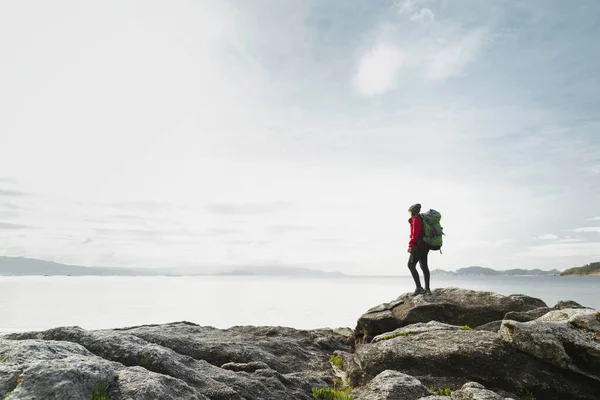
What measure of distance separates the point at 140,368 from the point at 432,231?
17.9 metres

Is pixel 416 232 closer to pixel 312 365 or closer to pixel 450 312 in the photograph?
pixel 450 312

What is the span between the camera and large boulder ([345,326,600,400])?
38.9ft

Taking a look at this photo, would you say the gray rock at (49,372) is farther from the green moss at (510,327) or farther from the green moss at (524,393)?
the green moss at (510,327)

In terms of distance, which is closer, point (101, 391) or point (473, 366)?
point (101, 391)

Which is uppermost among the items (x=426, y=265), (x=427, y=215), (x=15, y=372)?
(x=427, y=215)

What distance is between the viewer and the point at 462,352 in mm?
12703

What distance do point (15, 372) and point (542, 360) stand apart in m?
13.7

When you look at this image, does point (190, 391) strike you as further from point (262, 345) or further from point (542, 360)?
point (542, 360)

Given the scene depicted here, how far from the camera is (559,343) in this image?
39.9 feet

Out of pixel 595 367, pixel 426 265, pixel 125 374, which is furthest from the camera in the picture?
pixel 426 265

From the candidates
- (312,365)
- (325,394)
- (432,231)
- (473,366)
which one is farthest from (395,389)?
(432,231)

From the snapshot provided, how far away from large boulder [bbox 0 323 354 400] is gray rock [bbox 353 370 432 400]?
179 centimetres

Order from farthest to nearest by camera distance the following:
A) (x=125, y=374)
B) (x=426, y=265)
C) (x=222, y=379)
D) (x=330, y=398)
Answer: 1. (x=426, y=265)
2. (x=330, y=398)
3. (x=222, y=379)
4. (x=125, y=374)

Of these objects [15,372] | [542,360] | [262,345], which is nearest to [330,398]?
[262,345]
